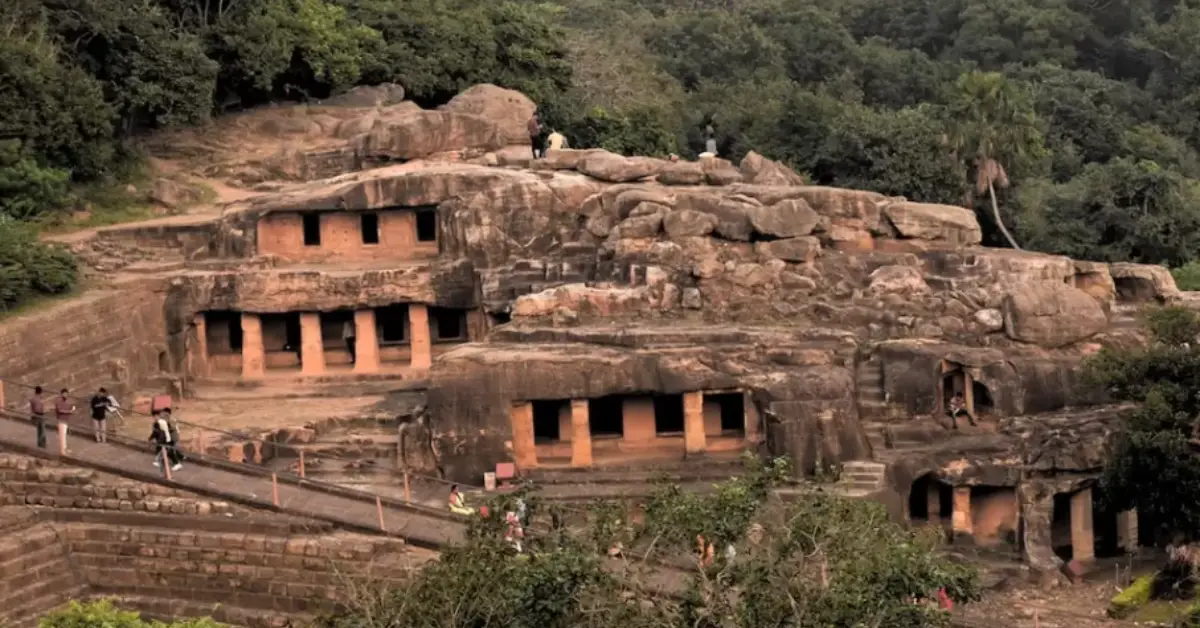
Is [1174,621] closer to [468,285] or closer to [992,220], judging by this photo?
[468,285]

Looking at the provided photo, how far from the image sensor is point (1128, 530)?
31344mm

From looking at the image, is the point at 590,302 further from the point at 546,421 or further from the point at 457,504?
the point at 457,504

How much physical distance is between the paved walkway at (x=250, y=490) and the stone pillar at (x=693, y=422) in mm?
6040

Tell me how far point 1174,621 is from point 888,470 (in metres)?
5.85

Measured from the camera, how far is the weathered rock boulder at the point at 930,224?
3434 cm

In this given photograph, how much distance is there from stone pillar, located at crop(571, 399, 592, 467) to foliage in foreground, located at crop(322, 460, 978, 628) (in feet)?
33.0

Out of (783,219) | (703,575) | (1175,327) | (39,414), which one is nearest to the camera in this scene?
(703,575)

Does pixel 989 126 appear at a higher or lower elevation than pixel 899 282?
higher

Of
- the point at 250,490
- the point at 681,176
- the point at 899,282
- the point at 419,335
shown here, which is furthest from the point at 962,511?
the point at 250,490

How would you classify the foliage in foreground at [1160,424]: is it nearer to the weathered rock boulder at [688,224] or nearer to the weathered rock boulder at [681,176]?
the weathered rock boulder at [688,224]

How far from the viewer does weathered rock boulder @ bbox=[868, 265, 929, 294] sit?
32594mm

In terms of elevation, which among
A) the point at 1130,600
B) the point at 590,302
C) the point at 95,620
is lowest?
the point at 1130,600

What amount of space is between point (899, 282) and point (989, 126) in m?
17.2

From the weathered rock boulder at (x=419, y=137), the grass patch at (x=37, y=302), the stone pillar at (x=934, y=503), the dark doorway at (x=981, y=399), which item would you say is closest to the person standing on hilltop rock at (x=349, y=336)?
the weathered rock boulder at (x=419, y=137)
